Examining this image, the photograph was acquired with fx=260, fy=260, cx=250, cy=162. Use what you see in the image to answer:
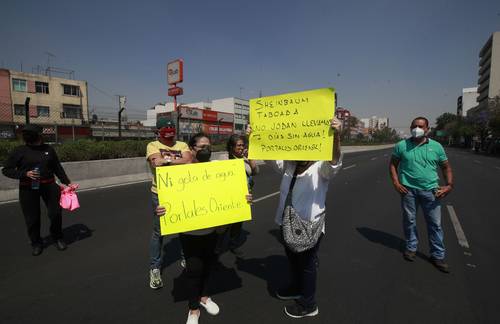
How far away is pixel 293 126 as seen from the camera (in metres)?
2.26

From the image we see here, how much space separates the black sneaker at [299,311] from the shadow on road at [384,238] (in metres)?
2.18

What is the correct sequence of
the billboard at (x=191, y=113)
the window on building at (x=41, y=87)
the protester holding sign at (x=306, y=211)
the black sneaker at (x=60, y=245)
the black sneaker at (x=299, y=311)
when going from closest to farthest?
the protester holding sign at (x=306, y=211) < the black sneaker at (x=299, y=311) < the black sneaker at (x=60, y=245) < the window on building at (x=41, y=87) < the billboard at (x=191, y=113)

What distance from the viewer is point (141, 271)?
124 inches

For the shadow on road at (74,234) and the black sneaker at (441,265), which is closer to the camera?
the black sneaker at (441,265)

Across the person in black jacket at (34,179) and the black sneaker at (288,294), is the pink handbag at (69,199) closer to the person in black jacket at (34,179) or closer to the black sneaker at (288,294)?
the person in black jacket at (34,179)

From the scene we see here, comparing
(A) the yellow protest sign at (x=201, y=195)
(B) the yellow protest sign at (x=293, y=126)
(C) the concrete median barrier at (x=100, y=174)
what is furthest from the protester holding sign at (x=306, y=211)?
(C) the concrete median barrier at (x=100, y=174)

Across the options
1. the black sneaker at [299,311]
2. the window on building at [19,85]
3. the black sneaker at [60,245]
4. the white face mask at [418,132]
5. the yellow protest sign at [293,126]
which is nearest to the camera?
the yellow protest sign at [293,126]

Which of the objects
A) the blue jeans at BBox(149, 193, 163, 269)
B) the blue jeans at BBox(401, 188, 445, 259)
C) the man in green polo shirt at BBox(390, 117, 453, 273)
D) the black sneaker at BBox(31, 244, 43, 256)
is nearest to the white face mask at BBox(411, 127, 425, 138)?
the man in green polo shirt at BBox(390, 117, 453, 273)

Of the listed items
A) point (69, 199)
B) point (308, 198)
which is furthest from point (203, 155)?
point (69, 199)

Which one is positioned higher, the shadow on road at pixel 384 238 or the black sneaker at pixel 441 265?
the black sneaker at pixel 441 265

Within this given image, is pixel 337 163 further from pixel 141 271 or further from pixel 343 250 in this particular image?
pixel 141 271

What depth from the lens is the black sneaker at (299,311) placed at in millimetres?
2371

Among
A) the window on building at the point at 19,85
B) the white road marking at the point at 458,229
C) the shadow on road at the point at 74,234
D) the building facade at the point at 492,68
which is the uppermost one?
the building facade at the point at 492,68

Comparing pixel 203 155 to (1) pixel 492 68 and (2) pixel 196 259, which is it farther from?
(1) pixel 492 68
